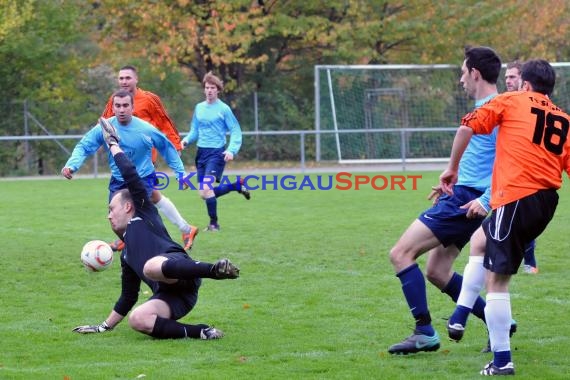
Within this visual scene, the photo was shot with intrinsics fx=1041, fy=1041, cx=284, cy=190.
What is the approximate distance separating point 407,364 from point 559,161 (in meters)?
1.49

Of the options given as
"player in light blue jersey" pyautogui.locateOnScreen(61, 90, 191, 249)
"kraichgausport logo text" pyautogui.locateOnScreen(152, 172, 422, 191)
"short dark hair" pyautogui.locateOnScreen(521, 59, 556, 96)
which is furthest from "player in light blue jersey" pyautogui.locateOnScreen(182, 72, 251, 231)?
"short dark hair" pyautogui.locateOnScreen(521, 59, 556, 96)

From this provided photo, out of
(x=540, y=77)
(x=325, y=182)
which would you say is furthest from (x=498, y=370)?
(x=325, y=182)

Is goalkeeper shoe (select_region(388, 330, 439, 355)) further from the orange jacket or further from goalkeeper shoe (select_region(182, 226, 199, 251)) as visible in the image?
the orange jacket

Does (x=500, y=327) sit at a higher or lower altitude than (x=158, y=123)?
lower

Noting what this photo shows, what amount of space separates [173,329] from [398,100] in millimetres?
22455

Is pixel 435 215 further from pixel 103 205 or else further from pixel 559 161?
pixel 103 205

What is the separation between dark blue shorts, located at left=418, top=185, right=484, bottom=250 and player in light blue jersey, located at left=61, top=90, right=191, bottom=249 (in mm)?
3653

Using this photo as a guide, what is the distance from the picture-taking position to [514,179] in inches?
225

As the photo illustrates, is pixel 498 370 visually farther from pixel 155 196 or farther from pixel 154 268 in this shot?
pixel 155 196

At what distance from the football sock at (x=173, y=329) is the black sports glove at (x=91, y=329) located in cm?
48

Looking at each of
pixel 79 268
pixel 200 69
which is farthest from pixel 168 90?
pixel 79 268

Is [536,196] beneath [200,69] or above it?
beneath

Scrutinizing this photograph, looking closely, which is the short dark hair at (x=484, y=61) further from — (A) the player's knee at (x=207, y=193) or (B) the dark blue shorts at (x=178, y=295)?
(A) the player's knee at (x=207, y=193)

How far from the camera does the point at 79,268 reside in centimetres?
1040
